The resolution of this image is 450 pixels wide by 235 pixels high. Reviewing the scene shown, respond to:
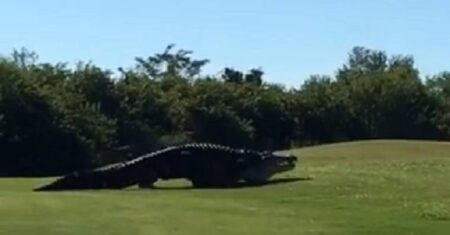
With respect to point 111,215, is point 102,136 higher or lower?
higher

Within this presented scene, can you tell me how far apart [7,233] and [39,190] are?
1070cm

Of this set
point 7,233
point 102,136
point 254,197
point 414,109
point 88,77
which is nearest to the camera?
point 7,233

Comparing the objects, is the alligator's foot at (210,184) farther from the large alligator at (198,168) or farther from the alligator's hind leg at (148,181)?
the alligator's hind leg at (148,181)

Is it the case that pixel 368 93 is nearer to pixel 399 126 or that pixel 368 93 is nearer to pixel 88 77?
pixel 399 126

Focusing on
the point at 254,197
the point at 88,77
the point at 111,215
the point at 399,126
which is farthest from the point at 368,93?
the point at 111,215

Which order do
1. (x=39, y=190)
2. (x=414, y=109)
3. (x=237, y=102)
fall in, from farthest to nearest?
(x=414, y=109) < (x=237, y=102) < (x=39, y=190)

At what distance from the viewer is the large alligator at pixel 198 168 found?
97.2 feet

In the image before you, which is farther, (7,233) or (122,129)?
(122,129)

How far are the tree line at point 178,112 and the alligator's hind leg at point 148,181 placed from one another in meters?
19.9

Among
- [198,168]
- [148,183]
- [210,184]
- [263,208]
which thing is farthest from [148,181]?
[263,208]

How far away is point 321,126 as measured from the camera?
75938mm

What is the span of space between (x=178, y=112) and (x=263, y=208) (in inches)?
1764

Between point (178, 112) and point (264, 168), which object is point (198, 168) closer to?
point (264, 168)

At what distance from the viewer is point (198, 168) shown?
30.4m
